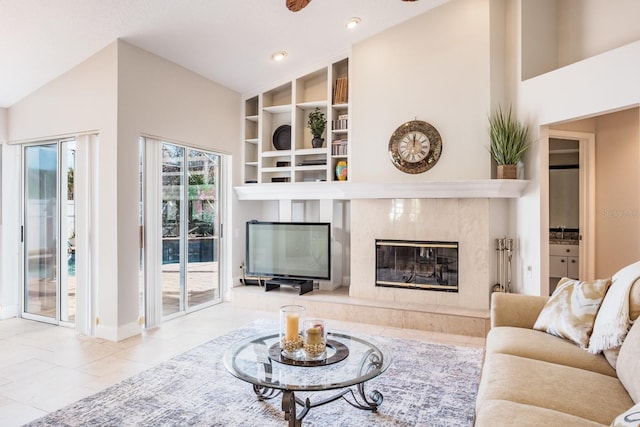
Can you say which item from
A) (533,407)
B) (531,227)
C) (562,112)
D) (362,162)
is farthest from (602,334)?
(362,162)

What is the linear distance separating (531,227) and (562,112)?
1173mm

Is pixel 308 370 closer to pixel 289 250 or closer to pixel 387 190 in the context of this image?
pixel 387 190

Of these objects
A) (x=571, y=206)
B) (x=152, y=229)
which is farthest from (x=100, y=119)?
(x=571, y=206)

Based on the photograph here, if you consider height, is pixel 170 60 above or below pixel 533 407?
above

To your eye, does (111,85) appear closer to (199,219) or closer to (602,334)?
(199,219)

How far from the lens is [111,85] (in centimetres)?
394

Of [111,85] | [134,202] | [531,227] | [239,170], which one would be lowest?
[531,227]

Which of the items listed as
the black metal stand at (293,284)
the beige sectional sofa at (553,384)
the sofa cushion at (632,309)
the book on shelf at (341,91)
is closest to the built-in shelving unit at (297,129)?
the book on shelf at (341,91)

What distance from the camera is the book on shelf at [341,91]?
5.21 m

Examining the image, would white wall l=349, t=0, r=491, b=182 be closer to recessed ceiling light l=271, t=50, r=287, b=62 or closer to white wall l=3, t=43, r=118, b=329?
recessed ceiling light l=271, t=50, r=287, b=62

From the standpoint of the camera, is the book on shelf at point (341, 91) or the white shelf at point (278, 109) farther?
the white shelf at point (278, 109)

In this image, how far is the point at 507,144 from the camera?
4.18 meters

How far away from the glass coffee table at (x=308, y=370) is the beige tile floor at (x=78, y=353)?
48.5 inches

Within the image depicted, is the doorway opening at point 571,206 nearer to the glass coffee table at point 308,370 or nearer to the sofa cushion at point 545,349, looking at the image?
the sofa cushion at point 545,349
